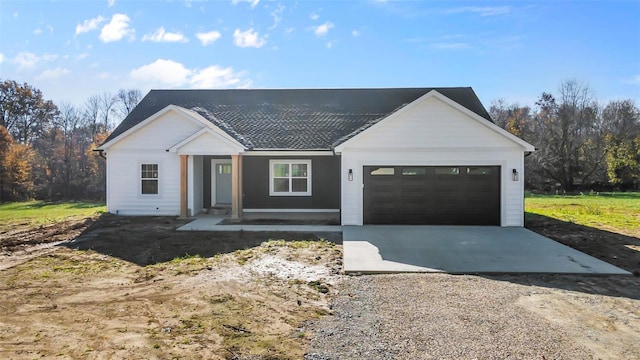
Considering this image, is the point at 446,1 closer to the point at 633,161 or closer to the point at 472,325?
the point at 472,325

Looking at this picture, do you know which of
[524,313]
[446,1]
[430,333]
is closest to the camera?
[430,333]

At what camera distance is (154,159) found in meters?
14.8

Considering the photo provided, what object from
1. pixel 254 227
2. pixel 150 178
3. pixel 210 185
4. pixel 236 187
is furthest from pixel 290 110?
pixel 254 227

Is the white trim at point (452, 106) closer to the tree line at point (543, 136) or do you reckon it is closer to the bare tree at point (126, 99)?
the tree line at point (543, 136)

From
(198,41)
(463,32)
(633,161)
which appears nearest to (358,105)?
(463,32)

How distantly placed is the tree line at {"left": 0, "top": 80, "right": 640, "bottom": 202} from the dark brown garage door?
23.5 meters

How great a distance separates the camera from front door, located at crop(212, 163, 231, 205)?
16141 millimetres

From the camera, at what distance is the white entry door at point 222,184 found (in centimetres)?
1612

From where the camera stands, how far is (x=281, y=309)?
5.24 m

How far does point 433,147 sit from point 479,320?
329 inches

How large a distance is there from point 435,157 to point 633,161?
30521mm

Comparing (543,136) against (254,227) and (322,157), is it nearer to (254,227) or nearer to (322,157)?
(322,157)

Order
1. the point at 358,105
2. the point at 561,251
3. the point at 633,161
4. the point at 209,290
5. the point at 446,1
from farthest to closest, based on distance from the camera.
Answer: the point at 633,161
the point at 358,105
the point at 446,1
the point at 561,251
the point at 209,290

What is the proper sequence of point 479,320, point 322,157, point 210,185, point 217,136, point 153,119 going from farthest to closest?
point 210,185 → point 322,157 → point 153,119 → point 217,136 → point 479,320
